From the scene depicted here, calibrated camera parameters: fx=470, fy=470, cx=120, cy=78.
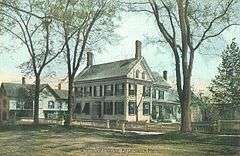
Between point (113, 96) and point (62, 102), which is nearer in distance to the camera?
point (113, 96)

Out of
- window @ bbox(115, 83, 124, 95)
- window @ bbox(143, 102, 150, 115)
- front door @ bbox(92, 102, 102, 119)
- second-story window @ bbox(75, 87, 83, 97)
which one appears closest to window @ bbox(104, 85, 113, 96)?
window @ bbox(115, 83, 124, 95)

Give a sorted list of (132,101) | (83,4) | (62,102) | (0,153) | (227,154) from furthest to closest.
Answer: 1. (62,102)
2. (132,101)
3. (83,4)
4. (0,153)
5. (227,154)

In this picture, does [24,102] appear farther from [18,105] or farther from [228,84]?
[228,84]

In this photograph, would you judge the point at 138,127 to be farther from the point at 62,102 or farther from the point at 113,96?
the point at 62,102

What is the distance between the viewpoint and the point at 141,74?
223 ft

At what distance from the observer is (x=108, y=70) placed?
231 feet

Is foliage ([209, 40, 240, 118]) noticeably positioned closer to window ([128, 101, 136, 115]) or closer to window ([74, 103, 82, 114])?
window ([128, 101, 136, 115])

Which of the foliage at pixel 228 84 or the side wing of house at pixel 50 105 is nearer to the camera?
the foliage at pixel 228 84

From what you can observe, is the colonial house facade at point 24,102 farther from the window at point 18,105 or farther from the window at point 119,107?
the window at point 119,107

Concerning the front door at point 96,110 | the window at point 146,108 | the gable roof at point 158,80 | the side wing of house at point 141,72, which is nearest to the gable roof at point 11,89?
the front door at point 96,110

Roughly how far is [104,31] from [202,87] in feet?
128

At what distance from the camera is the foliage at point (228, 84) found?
2157 inches

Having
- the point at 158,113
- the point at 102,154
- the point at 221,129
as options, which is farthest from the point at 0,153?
the point at 158,113

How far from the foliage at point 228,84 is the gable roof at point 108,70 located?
11.9 m
